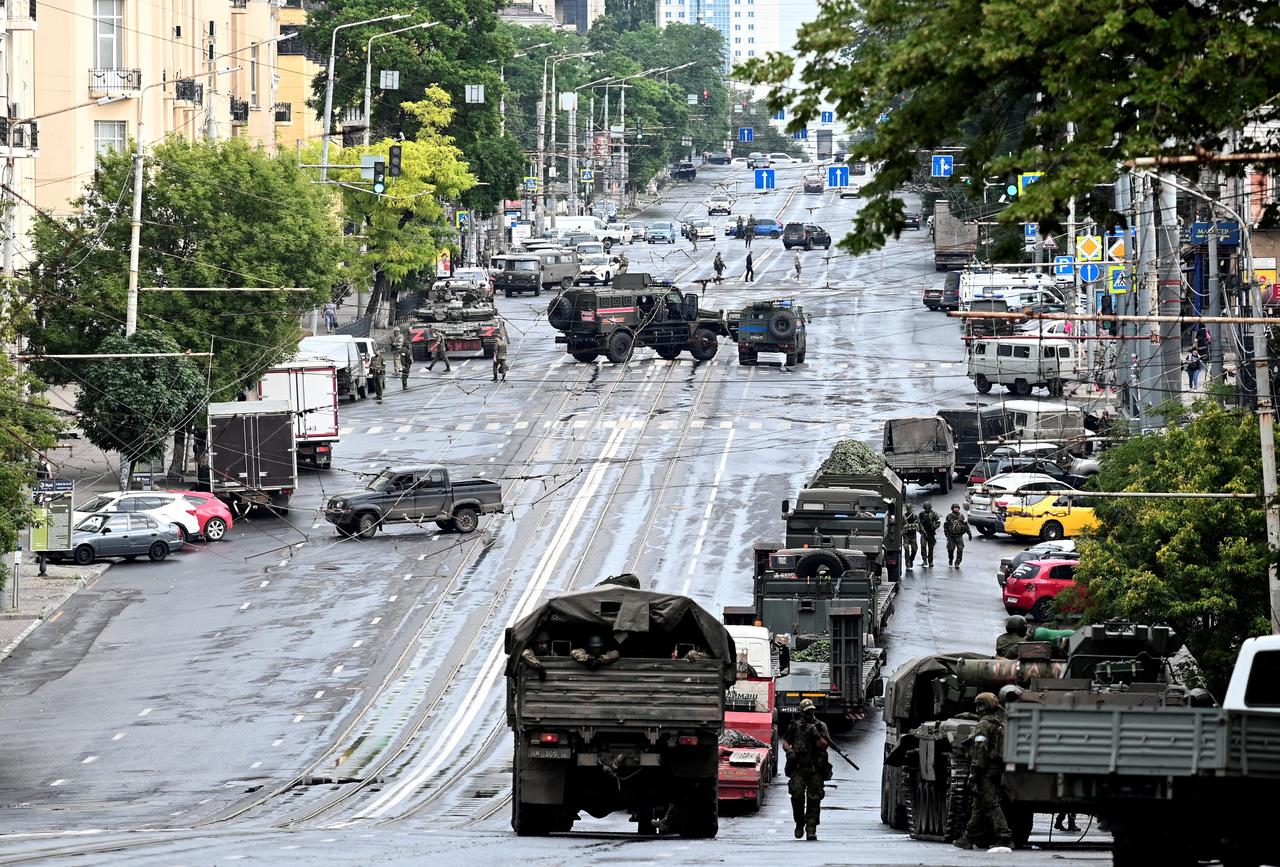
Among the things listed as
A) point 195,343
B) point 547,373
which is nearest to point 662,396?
point 547,373

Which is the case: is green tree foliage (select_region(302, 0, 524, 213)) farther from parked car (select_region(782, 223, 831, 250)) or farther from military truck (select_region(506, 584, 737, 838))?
military truck (select_region(506, 584, 737, 838))

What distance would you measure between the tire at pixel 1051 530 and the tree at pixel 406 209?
36510mm

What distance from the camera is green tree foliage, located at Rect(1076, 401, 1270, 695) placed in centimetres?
3500

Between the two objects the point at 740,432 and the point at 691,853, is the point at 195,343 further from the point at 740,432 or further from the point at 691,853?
the point at 691,853

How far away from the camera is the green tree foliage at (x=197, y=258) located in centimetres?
5722

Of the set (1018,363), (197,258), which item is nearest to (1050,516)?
(1018,363)

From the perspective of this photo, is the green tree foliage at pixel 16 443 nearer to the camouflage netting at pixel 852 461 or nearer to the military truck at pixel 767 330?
the camouflage netting at pixel 852 461

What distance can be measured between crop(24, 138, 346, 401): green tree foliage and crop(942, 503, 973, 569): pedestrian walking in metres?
19.1

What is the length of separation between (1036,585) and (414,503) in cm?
1509

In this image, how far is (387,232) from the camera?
8500 centimetres

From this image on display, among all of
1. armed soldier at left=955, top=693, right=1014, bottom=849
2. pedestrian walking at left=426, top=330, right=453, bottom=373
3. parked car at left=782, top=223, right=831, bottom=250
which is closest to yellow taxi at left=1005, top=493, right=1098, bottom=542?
pedestrian walking at left=426, top=330, right=453, bottom=373

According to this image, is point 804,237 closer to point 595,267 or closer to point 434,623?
point 595,267

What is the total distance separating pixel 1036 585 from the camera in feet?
142

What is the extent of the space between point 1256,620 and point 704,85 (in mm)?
166393
